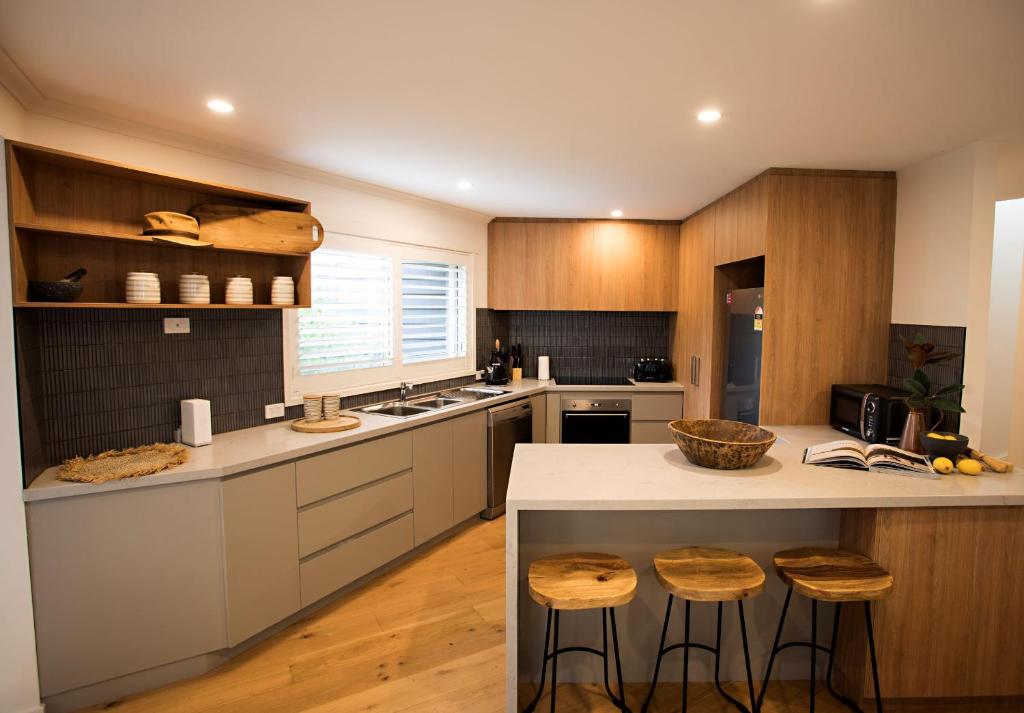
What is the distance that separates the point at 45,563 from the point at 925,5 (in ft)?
11.0

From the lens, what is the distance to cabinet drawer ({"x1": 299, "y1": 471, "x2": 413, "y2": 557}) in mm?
2756

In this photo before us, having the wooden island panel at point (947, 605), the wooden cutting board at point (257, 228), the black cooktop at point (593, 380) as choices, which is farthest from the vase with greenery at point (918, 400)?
the wooden cutting board at point (257, 228)

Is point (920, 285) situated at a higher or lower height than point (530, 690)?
higher

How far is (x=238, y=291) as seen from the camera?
9.11ft

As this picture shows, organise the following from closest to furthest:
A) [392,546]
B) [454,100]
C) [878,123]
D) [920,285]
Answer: [454,100]
[878,123]
[920,285]
[392,546]

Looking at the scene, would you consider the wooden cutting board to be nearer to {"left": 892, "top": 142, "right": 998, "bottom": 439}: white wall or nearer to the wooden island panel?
the wooden island panel

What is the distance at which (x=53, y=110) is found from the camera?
7.34 feet

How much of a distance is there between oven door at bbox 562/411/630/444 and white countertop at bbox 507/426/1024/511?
244cm

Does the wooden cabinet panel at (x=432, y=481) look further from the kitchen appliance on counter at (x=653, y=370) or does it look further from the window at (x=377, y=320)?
the kitchen appliance on counter at (x=653, y=370)

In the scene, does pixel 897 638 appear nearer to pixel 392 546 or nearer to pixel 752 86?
pixel 752 86

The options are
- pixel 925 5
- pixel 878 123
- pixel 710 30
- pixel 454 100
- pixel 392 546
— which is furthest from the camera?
pixel 392 546

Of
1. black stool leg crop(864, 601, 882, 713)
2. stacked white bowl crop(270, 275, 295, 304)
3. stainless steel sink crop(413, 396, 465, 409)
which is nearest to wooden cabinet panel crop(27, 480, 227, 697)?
stacked white bowl crop(270, 275, 295, 304)

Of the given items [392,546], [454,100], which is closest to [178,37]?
[454,100]

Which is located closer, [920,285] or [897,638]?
[897,638]
